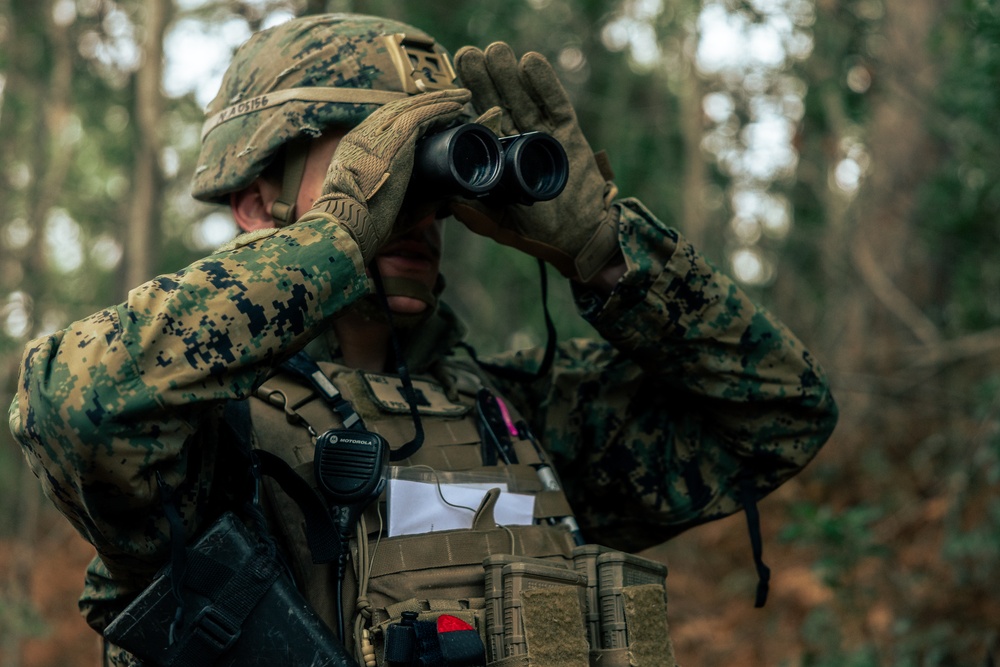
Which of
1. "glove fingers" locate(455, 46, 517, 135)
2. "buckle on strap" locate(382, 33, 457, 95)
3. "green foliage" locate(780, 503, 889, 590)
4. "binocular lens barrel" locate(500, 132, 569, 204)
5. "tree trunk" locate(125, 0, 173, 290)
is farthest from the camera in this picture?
"tree trunk" locate(125, 0, 173, 290)

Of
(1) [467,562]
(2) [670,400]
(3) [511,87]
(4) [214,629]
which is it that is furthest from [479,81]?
(4) [214,629]

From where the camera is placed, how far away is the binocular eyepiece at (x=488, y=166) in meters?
1.92

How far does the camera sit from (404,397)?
217cm

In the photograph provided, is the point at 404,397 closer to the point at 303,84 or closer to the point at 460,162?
the point at 460,162

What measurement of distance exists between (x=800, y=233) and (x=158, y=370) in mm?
7185

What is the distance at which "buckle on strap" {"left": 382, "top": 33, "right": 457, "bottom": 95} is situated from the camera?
2.32m

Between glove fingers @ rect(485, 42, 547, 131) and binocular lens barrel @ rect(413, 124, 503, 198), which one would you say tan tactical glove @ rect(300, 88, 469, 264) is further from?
glove fingers @ rect(485, 42, 547, 131)

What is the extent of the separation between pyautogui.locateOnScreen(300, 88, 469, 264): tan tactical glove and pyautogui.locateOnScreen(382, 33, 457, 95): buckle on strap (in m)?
0.37

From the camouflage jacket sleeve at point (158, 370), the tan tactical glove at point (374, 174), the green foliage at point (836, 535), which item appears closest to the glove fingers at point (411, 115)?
the tan tactical glove at point (374, 174)

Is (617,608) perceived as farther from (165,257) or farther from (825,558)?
(165,257)

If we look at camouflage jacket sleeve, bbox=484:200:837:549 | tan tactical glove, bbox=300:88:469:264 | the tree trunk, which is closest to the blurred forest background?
the tree trunk

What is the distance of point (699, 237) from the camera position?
6535 mm

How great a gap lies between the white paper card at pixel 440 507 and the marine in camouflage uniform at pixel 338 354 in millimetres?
310

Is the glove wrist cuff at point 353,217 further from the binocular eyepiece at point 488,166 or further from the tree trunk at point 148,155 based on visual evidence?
the tree trunk at point 148,155
